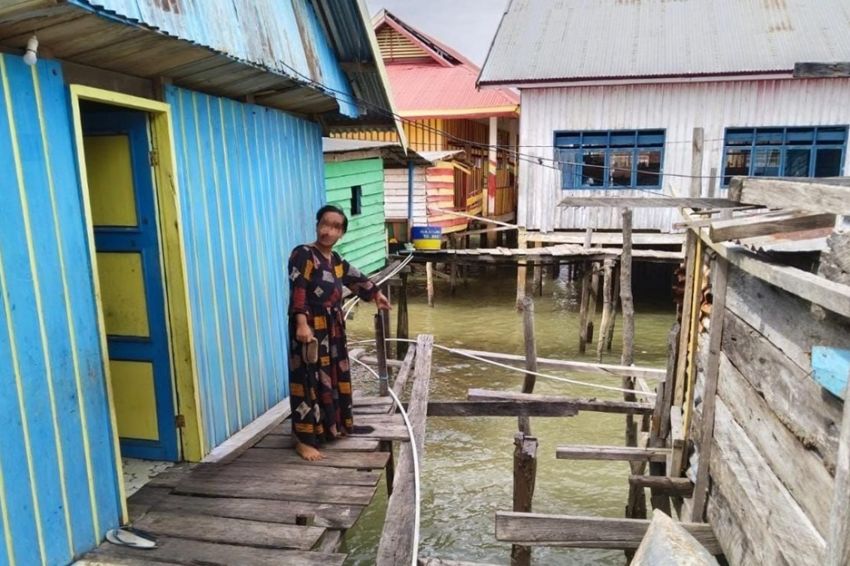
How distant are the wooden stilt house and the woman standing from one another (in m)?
0.72

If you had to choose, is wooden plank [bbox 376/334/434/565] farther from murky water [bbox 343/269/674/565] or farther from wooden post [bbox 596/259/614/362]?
wooden post [bbox 596/259/614/362]

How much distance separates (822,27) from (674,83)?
3.89 m

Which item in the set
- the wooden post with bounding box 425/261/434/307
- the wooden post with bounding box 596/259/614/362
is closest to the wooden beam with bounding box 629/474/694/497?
the wooden post with bounding box 596/259/614/362

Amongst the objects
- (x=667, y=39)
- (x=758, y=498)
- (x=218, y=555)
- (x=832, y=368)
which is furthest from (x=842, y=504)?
(x=667, y=39)

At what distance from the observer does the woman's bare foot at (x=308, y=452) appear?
4.21 m

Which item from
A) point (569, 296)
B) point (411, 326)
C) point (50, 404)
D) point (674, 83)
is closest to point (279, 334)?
point (50, 404)

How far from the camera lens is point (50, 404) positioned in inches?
114

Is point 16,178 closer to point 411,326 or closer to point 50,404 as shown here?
point 50,404

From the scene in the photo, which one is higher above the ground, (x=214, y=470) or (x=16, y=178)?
(x=16, y=178)

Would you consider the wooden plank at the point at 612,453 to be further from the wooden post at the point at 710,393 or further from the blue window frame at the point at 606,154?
the blue window frame at the point at 606,154

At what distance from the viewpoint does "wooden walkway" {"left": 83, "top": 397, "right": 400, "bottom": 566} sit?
312cm

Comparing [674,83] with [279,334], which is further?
[674,83]

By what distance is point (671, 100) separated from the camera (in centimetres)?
1334

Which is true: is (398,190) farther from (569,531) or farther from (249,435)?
(569,531)
